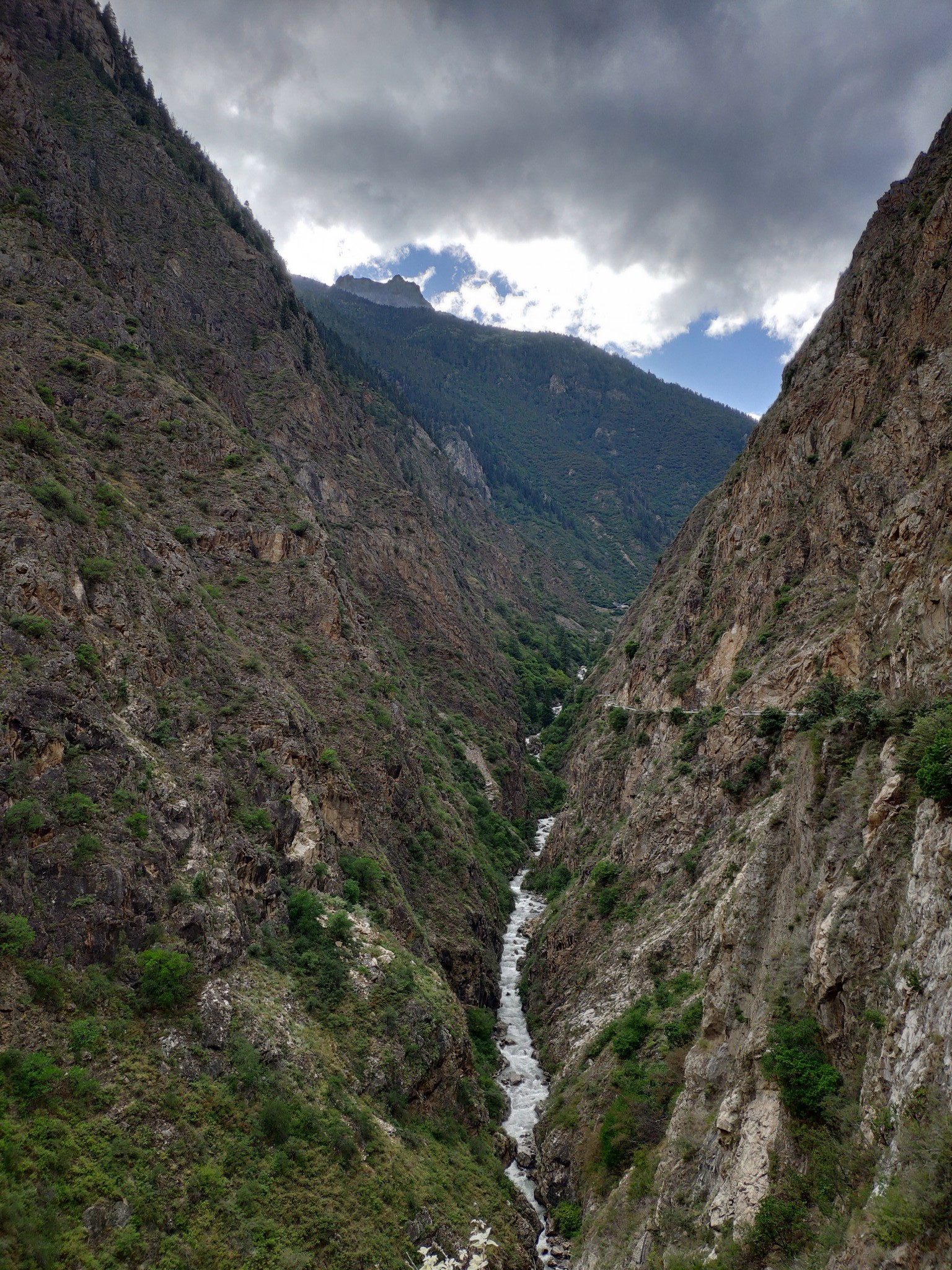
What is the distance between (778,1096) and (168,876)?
2312 centimetres

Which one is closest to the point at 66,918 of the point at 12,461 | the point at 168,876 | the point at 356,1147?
the point at 168,876

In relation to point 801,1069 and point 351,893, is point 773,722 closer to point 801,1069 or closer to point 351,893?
point 801,1069

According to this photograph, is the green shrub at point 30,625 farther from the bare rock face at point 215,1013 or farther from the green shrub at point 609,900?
the green shrub at point 609,900

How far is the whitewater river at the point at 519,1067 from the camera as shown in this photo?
33094 millimetres

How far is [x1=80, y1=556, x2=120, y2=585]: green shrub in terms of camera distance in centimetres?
3206

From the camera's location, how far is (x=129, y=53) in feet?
332

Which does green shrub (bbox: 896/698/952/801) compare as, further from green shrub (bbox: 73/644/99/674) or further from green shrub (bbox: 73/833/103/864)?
green shrub (bbox: 73/644/99/674)

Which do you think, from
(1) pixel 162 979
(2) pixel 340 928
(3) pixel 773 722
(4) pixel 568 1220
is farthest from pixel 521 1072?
(3) pixel 773 722

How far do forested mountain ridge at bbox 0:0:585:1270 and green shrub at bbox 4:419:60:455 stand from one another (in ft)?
0.59

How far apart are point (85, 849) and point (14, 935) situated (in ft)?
12.6

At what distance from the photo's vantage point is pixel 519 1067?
40.4m

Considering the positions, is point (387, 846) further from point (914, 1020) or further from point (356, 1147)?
point (914, 1020)

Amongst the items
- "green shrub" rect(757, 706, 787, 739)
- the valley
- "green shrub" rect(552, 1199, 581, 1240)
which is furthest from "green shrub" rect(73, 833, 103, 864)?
"green shrub" rect(757, 706, 787, 739)

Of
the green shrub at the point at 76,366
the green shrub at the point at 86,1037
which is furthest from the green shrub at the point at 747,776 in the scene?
the green shrub at the point at 76,366
